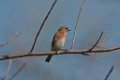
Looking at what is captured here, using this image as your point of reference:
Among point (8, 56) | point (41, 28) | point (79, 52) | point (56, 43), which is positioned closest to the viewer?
point (8, 56)

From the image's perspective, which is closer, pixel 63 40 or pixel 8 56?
pixel 8 56

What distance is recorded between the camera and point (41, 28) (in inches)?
125

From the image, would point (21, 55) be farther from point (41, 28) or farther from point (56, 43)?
point (56, 43)

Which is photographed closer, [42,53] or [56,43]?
[42,53]

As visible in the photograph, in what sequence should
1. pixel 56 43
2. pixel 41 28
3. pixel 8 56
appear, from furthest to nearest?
pixel 56 43
pixel 41 28
pixel 8 56

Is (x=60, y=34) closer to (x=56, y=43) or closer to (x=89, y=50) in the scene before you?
(x=56, y=43)

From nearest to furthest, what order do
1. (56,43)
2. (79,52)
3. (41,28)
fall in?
(41,28)
(79,52)
(56,43)

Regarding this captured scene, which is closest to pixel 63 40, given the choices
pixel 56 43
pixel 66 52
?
pixel 56 43

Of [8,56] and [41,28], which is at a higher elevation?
[41,28]

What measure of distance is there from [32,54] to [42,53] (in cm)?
17

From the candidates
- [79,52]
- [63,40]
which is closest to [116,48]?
[79,52]

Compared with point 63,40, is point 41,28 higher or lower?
higher

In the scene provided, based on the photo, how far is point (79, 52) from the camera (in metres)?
3.42

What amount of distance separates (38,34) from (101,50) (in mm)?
686
